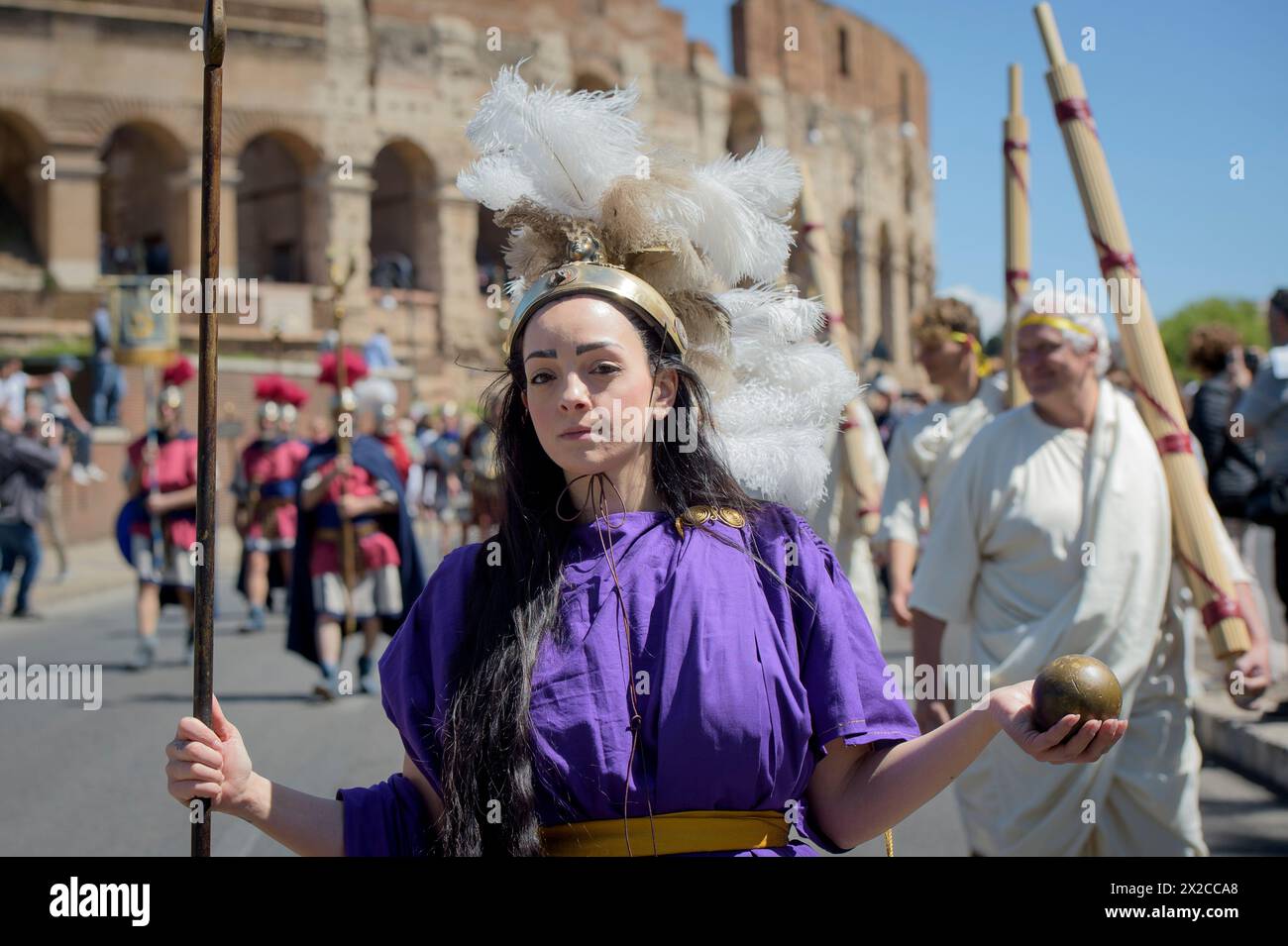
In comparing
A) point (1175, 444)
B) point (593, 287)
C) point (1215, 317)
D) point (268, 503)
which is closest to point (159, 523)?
point (268, 503)

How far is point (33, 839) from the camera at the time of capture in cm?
590

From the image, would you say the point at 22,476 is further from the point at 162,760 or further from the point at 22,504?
the point at 162,760

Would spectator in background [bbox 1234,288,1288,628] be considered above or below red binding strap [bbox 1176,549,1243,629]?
above

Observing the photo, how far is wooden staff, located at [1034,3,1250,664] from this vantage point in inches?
169

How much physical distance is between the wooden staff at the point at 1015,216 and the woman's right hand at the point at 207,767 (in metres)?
4.51

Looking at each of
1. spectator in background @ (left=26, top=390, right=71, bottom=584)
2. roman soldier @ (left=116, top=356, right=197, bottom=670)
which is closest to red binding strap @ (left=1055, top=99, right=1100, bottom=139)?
roman soldier @ (left=116, top=356, right=197, bottom=670)

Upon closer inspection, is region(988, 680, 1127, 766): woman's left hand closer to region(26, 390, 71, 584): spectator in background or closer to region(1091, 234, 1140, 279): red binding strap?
region(1091, 234, 1140, 279): red binding strap

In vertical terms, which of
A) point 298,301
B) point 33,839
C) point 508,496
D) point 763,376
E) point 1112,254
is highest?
point 298,301

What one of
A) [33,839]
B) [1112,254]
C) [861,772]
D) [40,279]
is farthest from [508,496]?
[40,279]

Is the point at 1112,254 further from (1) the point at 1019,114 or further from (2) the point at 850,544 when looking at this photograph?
(2) the point at 850,544

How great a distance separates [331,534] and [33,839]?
3.81 metres

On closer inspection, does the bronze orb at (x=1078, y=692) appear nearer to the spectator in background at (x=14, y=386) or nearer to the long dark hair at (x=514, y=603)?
the long dark hair at (x=514, y=603)

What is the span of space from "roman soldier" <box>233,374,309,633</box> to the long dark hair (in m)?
10.1

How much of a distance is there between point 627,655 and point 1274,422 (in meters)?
6.34
